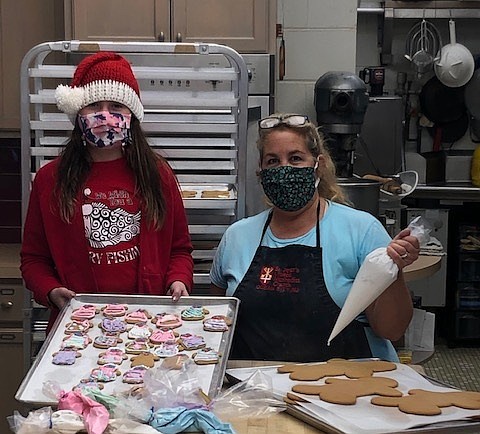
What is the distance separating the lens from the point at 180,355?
1652 mm

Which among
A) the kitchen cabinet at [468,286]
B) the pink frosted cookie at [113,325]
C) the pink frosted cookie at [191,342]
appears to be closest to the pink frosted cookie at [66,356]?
the pink frosted cookie at [113,325]

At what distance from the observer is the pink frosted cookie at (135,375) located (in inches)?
60.5

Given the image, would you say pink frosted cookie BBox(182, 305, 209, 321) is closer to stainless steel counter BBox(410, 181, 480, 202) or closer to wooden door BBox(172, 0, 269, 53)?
wooden door BBox(172, 0, 269, 53)

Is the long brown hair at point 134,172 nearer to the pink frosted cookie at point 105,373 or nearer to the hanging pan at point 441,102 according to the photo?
the pink frosted cookie at point 105,373

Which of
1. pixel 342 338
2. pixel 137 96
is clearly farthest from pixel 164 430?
pixel 137 96

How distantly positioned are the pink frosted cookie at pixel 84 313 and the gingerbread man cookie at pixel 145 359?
217mm

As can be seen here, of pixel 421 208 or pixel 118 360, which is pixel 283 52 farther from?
pixel 118 360

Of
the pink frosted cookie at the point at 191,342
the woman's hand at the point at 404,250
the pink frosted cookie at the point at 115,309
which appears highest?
the woman's hand at the point at 404,250

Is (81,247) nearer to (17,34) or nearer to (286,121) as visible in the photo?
(286,121)

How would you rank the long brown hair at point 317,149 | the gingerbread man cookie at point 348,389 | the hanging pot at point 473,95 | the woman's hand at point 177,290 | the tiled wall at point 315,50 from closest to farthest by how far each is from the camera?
the gingerbread man cookie at point 348,389 < the woman's hand at point 177,290 < the long brown hair at point 317,149 < the tiled wall at point 315,50 < the hanging pot at point 473,95

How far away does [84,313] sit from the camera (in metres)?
1.83

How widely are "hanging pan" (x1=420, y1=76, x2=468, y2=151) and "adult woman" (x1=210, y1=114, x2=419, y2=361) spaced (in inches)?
140

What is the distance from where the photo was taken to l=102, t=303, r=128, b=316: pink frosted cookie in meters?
1.84

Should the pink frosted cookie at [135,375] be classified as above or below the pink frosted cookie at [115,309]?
below
